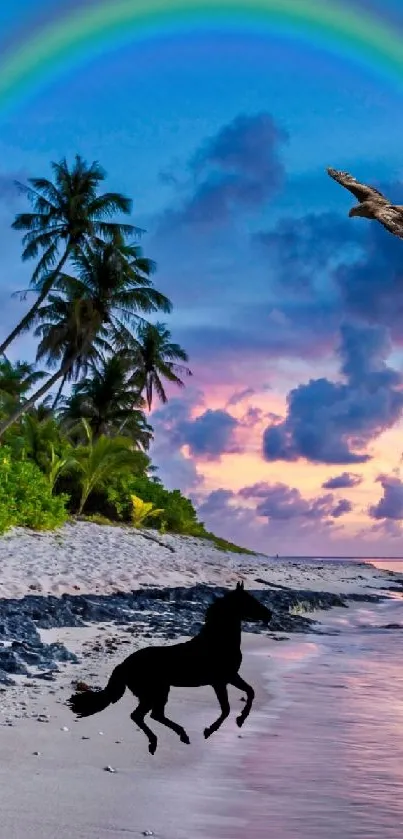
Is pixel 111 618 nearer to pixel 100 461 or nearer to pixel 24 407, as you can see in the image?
pixel 100 461

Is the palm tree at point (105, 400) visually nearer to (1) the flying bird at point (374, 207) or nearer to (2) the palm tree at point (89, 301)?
(2) the palm tree at point (89, 301)

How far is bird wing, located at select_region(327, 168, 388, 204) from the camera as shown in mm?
6277

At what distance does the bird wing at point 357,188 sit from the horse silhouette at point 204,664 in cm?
417

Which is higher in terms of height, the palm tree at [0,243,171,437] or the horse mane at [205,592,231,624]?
the palm tree at [0,243,171,437]

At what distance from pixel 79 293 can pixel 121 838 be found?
124 feet

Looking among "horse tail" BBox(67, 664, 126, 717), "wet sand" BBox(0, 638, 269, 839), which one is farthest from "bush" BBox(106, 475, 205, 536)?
"horse tail" BBox(67, 664, 126, 717)

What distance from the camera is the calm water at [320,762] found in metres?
4.34

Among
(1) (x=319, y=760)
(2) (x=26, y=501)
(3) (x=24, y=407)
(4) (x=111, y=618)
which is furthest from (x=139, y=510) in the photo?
(1) (x=319, y=760)

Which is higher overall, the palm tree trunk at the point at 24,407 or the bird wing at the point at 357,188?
the palm tree trunk at the point at 24,407

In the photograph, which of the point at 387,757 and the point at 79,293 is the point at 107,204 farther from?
the point at 387,757

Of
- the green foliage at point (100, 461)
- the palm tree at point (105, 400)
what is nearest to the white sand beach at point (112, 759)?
the green foliage at point (100, 461)

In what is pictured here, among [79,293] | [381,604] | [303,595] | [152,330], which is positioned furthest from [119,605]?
[152,330]

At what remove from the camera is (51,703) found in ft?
22.9

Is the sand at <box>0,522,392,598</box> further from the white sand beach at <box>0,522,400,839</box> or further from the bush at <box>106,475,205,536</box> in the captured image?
the white sand beach at <box>0,522,400,839</box>
